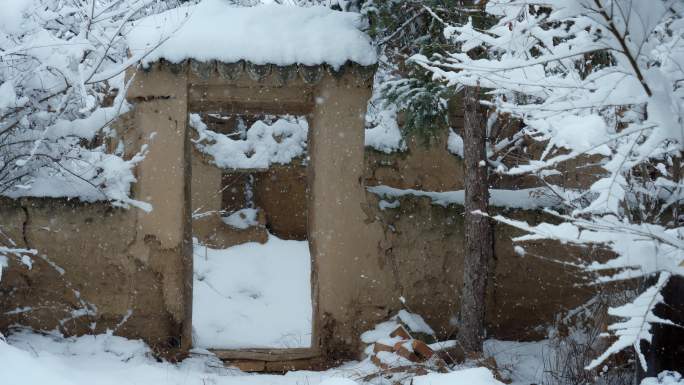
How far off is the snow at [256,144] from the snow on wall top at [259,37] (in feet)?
18.0

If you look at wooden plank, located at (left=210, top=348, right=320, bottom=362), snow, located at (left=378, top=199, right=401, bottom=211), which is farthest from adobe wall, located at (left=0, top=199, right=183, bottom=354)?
snow, located at (left=378, top=199, right=401, bottom=211)

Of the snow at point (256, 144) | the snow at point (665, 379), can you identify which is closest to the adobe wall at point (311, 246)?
the snow at point (665, 379)

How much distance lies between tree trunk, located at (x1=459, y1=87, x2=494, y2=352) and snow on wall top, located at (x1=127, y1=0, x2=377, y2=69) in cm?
109

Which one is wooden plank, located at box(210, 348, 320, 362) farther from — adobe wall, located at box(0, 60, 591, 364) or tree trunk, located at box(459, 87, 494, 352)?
tree trunk, located at box(459, 87, 494, 352)

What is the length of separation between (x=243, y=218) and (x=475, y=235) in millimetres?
7090

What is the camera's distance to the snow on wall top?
20.3 ft

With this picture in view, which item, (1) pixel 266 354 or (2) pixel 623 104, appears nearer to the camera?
(2) pixel 623 104

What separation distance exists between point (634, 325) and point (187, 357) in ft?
14.1

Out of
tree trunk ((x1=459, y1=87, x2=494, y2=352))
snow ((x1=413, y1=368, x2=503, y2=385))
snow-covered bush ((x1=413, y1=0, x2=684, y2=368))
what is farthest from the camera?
tree trunk ((x1=459, y1=87, x2=494, y2=352))

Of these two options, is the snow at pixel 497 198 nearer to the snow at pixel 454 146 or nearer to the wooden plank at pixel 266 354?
the wooden plank at pixel 266 354

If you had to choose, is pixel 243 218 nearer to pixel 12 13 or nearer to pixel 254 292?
pixel 254 292

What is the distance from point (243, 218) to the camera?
485 inches

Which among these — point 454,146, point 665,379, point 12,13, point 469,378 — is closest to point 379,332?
point 469,378

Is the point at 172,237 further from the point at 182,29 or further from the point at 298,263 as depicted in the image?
the point at 298,263
